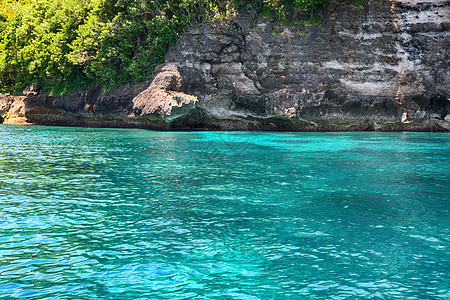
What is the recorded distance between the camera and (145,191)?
10836 millimetres

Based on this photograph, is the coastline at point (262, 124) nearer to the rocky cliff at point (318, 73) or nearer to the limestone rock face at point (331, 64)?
the rocky cliff at point (318, 73)

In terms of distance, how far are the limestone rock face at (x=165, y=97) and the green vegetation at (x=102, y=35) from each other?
253 centimetres

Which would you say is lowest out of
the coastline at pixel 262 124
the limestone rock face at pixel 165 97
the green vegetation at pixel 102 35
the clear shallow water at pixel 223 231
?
the clear shallow water at pixel 223 231

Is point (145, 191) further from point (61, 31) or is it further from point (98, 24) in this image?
point (61, 31)

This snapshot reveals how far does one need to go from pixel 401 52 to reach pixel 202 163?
24.2m

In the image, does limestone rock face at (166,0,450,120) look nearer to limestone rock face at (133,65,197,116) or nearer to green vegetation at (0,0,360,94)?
green vegetation at (0,0,360,94)

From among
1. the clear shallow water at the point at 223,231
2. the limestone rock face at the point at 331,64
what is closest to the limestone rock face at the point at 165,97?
the limestone rock face at the point at 331,64

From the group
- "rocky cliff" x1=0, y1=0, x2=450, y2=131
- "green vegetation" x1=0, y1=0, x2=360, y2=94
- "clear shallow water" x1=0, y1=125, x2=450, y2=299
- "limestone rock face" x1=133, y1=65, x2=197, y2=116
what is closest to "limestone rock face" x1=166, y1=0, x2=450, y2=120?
"rocky cliff" x1=0, y1=0, x2=450, y2=131

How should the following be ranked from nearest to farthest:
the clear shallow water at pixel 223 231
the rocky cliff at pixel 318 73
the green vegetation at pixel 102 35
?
the clear shallow water at pixel 223 231 < the rocky cliff at pixel 318 73 < the green vegetation at pixel 102 35

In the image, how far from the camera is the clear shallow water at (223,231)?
5484mm

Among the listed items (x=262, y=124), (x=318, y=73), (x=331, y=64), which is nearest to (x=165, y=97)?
(x=262, y=124)

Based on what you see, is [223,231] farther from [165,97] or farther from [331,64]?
[331,64]

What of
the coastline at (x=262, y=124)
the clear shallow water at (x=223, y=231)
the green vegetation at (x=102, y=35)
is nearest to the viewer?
the clear shallow water at (x=223, y=231)

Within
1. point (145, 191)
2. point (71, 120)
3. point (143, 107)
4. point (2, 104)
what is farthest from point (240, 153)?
point (2, 104)
